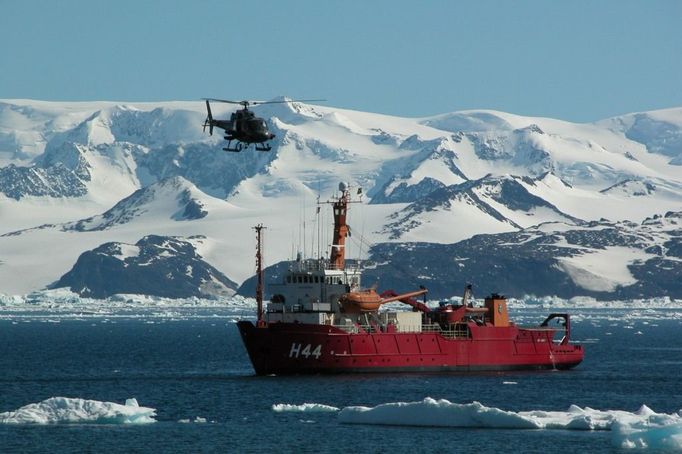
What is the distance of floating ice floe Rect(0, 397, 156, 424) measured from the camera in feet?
213

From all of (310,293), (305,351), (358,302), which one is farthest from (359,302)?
(305,351)

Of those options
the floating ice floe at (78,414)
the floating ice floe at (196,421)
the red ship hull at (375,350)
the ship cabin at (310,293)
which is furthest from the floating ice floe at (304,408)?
the ship cabin at (310,293)

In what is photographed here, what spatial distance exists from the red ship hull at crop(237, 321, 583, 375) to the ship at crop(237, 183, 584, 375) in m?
0.06

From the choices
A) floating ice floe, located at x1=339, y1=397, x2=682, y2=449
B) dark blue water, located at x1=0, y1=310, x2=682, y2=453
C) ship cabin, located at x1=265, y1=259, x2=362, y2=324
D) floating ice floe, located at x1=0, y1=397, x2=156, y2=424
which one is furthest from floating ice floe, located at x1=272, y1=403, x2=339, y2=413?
ship cabin, located at x1=265, y1=259, x2=362, y2=324

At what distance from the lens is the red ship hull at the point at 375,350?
85875 millimetres

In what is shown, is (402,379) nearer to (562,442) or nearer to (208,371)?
(208,371)

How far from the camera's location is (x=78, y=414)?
65062mm

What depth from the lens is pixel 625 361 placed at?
10975 centimetres

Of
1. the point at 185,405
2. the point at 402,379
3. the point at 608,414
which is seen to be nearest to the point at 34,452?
the point at 185,405

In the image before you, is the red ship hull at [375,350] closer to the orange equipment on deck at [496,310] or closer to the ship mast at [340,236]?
the orange equipment on deck at [496,310]

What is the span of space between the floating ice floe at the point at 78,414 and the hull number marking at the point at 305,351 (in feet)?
69.3

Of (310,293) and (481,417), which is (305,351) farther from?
(481,417)

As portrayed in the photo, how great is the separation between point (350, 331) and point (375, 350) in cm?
181

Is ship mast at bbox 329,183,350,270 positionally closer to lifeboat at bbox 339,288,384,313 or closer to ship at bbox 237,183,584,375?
ship at bbox 237,183,584,375
